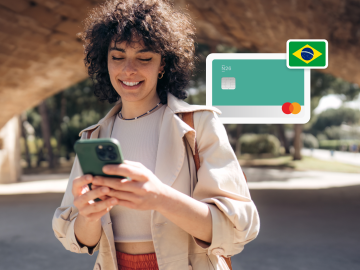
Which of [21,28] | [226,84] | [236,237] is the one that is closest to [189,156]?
[236,237]

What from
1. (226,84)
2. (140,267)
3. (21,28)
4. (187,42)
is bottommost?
(140,267)

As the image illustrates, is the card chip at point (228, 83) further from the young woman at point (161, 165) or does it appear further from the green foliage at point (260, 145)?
the green foliage at point (260, 145)

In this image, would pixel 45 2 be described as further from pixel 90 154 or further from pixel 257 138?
pixel 257 138

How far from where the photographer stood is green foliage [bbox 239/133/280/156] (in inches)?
939

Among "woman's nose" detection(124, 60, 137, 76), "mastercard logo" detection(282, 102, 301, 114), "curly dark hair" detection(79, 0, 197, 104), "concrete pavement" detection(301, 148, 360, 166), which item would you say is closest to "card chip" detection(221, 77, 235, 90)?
"mastercard logo" detection(282, 102, 301, 114)

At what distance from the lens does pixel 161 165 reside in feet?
4.37

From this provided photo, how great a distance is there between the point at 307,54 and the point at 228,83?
555mm

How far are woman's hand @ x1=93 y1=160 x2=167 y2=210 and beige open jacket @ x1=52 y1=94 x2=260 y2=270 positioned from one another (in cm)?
29

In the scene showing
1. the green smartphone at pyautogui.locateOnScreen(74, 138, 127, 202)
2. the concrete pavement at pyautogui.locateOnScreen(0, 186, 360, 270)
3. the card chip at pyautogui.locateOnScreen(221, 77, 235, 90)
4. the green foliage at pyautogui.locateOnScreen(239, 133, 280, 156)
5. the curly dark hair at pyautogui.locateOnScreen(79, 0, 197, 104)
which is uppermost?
the curly dark hair at pyautogui.locateOnScreen(79, 0, 197, 104)

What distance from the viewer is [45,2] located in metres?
6.31

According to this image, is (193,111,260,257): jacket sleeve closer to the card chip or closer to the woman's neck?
the woman's neck

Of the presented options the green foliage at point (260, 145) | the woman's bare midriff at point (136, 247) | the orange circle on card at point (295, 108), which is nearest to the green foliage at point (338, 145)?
the green foliage at point (260, 145)

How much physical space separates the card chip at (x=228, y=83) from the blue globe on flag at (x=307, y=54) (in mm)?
472

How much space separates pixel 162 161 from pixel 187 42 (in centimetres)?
61
